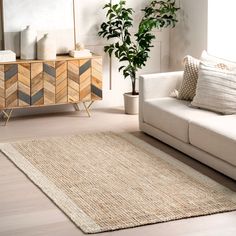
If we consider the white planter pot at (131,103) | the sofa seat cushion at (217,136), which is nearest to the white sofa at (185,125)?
the sofa seat cushion at (217,136)

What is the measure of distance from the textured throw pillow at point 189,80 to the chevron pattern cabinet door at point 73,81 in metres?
1.17

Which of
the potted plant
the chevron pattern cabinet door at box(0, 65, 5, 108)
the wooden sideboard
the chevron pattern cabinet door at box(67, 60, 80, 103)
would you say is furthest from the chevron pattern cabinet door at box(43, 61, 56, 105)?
the potted plant

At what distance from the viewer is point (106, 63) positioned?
7.38 metres

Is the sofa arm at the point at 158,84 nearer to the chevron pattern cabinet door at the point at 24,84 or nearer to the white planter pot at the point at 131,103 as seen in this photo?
the white planter pot at the point at 131,103

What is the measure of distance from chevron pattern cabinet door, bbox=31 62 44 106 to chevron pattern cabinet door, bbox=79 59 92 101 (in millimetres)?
408

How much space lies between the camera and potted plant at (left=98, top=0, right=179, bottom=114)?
23.2ft

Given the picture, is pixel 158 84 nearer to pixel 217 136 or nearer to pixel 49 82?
pixel 49 82

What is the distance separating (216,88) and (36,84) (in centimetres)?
184

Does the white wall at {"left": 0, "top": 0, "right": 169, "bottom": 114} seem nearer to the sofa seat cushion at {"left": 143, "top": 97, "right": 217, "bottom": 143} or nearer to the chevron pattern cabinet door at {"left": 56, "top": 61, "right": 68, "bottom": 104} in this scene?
the chevron pattern cabinet door at {"left": 56, "top": 61, "right": 68, "bottom": 104}

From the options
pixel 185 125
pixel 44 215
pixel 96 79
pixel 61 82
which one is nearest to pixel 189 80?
pixel 185 125

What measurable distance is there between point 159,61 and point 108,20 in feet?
2.53

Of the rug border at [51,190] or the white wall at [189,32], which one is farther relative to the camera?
the white wall at [189,32]

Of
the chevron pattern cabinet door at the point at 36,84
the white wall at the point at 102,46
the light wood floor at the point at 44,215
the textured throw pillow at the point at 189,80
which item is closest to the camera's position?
the light wood floor at the point at 44,215

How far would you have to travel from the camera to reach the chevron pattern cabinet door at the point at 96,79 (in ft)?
22.7
